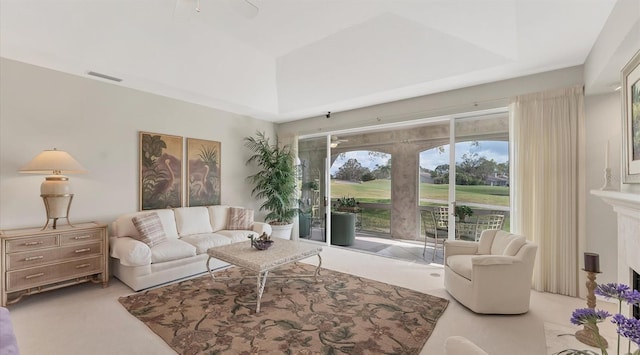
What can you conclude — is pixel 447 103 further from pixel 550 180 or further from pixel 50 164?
pixel 50 164

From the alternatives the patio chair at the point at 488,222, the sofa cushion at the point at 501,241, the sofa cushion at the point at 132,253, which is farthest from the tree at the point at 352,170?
the sofa cushion at the point at 132,253

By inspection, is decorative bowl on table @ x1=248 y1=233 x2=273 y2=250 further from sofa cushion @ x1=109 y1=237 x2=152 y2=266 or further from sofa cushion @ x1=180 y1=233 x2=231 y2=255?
sofa cushion @ x1=109 y1=237 x2=152 y2=266

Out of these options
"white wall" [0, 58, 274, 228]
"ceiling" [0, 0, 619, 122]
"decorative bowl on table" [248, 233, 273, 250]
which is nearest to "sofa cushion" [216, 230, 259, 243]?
"decorative bowl on table" [248, 233, 273, 250]

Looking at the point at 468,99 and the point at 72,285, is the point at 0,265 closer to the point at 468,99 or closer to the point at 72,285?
the point at 72,285

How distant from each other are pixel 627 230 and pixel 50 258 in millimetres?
5751

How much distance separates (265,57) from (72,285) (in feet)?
13.6

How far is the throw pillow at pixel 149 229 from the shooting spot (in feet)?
12.2

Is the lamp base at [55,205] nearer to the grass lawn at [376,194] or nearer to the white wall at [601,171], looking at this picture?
the grass lawn at [376,194]

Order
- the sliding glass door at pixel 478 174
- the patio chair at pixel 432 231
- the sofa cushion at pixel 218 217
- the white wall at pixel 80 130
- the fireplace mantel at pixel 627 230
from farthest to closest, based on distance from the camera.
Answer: the patio chair at pixel 432 231 < the sofa cushion at pixel 218 217 < the sliding glass door at pixel 478 174 < the white wall at pixel 80 130 < the fireplace mantel at pixel 627 230

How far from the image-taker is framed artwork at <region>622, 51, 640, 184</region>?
2.18 metres

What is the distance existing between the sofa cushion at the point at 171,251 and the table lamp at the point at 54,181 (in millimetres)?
1136

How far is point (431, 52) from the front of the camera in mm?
3533

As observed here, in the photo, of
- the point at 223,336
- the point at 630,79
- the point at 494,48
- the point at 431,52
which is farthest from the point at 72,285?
the point at 630,79

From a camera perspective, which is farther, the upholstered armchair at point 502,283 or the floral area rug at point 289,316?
the upholstered armchair at point 502,283
